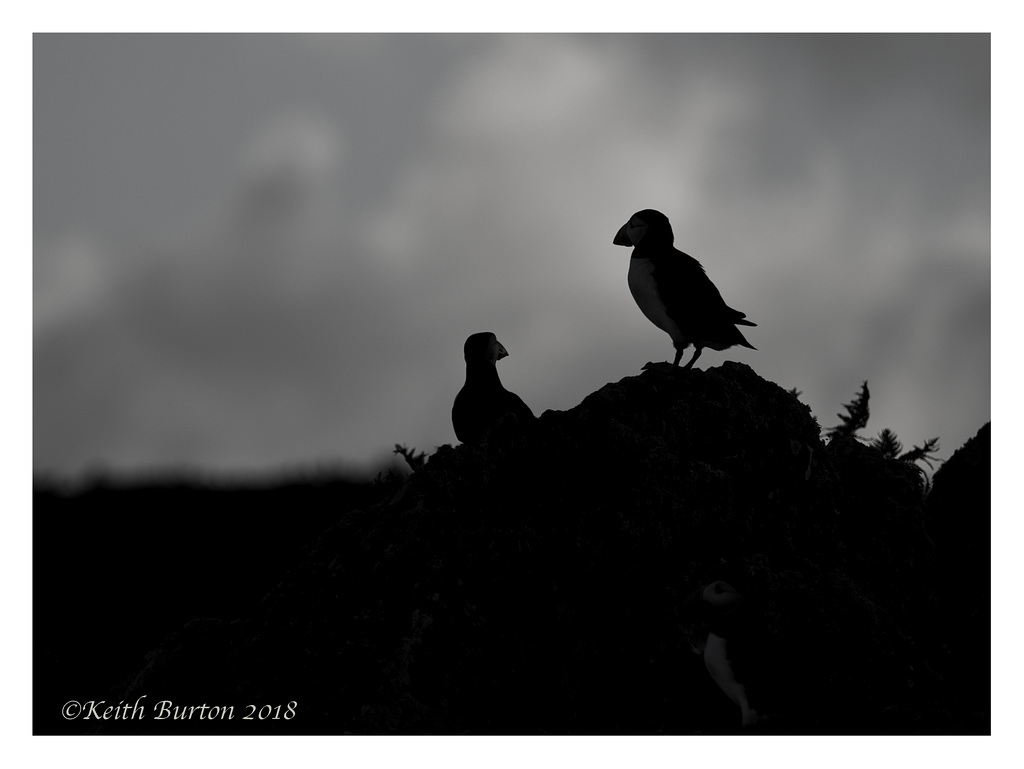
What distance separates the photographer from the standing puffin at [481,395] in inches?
246

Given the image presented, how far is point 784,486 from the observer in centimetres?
572

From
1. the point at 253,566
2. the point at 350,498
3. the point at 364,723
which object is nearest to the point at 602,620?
the point at 364,723

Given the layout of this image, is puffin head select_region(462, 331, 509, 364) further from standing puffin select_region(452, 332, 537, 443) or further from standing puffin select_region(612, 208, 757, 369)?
standing puffin select_region(612, 208, 757, 369)

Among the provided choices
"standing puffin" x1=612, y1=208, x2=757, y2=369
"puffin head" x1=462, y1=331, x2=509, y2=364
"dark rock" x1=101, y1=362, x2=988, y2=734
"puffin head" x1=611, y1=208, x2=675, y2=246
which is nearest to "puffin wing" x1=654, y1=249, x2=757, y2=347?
"standing puffin" x1=612, y1=208, x2=757, y2=369

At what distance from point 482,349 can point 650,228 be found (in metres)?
1.27

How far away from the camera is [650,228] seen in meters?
6.47

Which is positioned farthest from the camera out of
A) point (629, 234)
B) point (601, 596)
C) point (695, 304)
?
point (629, 234)

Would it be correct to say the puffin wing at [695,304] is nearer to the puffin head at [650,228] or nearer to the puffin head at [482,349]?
the puffin head at [650,228]

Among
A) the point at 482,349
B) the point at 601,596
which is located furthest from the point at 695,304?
the point at 601,596

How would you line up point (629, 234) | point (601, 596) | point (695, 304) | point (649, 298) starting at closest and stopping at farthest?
point (601, 596), point (695, 304), point (649, 298), point (629, 234)

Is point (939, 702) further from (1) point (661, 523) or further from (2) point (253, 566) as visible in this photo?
(2) point (253, 566)

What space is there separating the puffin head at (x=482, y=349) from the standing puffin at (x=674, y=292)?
92 centimetres

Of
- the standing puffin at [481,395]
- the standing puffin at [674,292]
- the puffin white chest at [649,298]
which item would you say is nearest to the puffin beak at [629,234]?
the standing puffin at [674,292]

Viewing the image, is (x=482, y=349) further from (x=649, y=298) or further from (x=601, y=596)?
(x=601, y=596)
